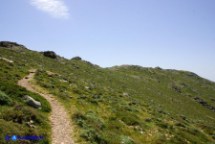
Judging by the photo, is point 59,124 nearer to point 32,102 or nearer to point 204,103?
point 32,102

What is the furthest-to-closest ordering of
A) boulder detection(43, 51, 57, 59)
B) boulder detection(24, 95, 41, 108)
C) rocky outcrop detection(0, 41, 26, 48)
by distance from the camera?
rocky outcrop detection(0, 41, 26, 48) < boulder detection(43, 51, 57, 59) < boulder detection(24, 95, 41, 108)

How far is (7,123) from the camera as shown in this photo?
1461cm

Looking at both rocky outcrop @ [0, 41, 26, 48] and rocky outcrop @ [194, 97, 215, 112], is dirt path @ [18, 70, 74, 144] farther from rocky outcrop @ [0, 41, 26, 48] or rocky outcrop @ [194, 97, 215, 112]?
rocky outcrop @ [194, 97, 215, 112]

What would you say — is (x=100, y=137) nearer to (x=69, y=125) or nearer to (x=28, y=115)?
(x=69, y=125)

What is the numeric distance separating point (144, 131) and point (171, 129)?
6.57 metres

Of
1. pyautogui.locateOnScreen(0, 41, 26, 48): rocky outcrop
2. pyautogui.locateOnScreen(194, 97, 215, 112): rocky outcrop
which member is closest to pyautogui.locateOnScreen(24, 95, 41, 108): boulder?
pyautogui.locateOnScreen(0, 41, 26, 48): rocky outcrop

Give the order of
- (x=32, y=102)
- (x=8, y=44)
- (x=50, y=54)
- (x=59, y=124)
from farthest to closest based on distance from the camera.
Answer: (x=8, y=44)
(x=50, y=54)
(x=32, y=102)
(x=59, y=124)

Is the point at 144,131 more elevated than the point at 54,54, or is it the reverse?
the point at 54,54

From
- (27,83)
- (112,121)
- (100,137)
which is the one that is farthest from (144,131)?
(27,83)

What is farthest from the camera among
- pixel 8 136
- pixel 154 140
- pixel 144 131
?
pixel 144 131

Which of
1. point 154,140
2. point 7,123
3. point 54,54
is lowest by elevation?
point 154,140

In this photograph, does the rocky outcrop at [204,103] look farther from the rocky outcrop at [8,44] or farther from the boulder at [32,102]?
the boulder at [32,102]

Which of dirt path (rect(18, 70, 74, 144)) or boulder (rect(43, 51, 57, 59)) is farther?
boulder (rect(43, 51, 57, 59))

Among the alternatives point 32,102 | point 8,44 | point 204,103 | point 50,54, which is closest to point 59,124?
point 32,102
